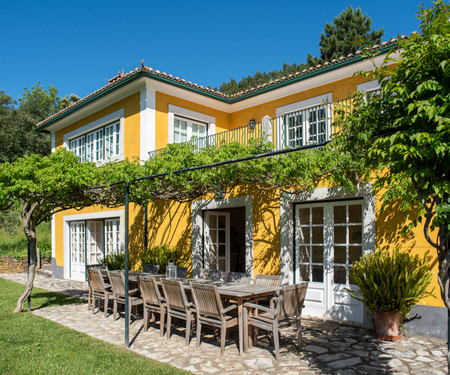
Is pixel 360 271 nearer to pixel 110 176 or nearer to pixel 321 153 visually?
pixel 321 153

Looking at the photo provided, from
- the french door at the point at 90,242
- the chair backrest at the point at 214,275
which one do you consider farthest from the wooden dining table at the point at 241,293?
the french door at the point at 90,242

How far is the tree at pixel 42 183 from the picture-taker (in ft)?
23.7

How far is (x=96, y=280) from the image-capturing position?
7965 mm

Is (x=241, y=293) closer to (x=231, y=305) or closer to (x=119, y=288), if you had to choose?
(x=231, y=305)

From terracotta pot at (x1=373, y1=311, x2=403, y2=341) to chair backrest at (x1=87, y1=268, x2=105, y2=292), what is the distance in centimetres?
496

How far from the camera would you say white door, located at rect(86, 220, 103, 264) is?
13219 millimetres

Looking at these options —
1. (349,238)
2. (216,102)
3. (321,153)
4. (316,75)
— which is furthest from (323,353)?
(216,102)

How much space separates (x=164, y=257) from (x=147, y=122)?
10.9 feet

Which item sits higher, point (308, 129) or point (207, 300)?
point (308, 129)

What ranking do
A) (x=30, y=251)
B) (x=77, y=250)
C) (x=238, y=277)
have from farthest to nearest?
(x=77, y=250)
(x=30, y=251)
(x=238, y=277)

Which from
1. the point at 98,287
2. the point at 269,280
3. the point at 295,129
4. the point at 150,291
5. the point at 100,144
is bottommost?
the point at 98,287

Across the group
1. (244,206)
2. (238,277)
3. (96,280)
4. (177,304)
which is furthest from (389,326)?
(96,280)

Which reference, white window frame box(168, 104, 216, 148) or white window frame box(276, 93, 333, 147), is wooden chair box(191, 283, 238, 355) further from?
white window frame box(168, 104, 216, 148)

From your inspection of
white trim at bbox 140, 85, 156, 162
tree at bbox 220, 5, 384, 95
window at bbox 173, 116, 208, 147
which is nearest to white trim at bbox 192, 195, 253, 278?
white trim at bbox 140, 85, 156, 162
